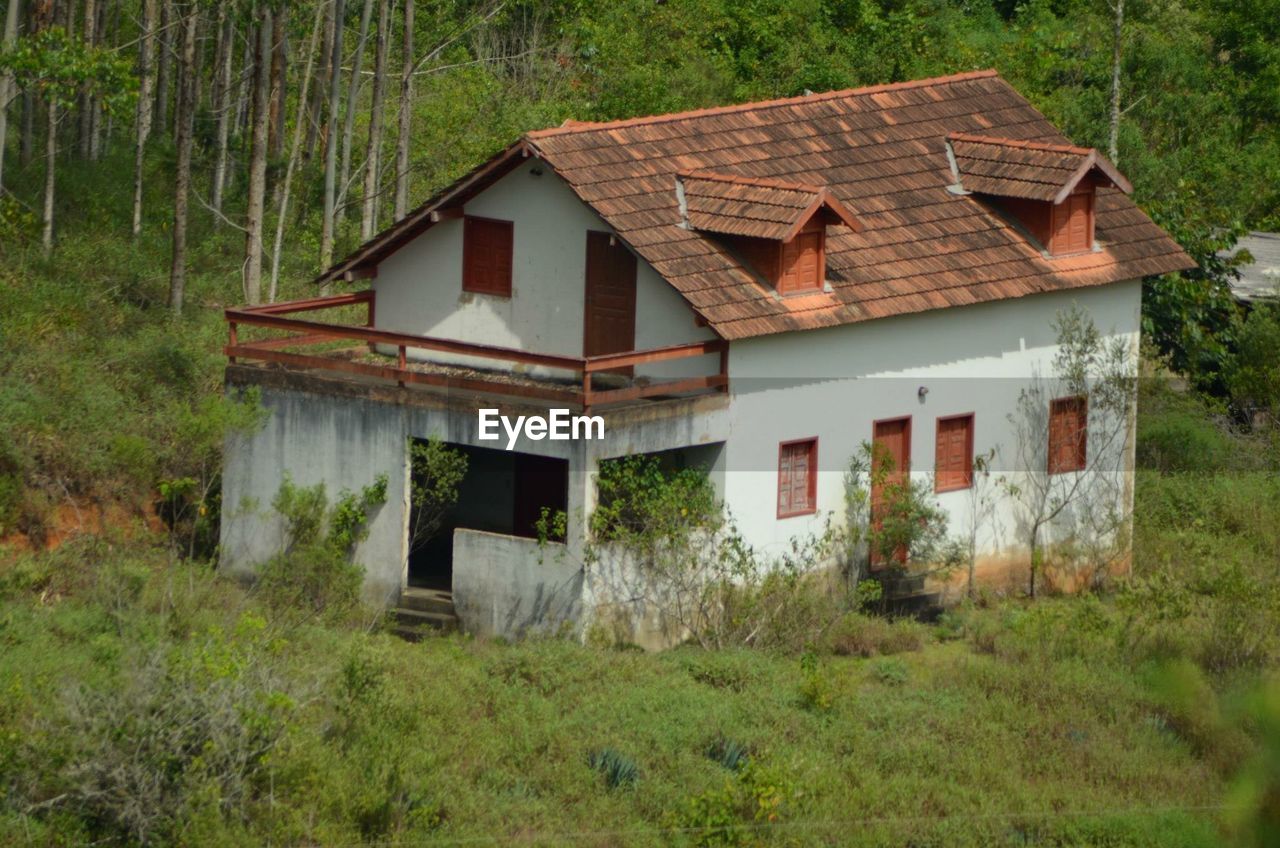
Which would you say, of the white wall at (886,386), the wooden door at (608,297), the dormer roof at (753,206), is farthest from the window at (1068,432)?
the wooden door at (608,297)

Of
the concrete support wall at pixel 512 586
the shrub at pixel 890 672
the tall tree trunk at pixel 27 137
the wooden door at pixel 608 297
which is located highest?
the tall tree trunk at pixel 27 137

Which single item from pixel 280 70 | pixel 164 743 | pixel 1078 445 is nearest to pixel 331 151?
pixel 280 70

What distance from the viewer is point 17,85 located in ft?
77.7

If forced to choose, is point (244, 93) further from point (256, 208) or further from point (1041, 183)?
point (1041, 183)

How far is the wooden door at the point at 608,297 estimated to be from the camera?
19.6 meters

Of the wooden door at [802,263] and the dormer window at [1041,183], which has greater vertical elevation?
the dormer window at [1041,183]


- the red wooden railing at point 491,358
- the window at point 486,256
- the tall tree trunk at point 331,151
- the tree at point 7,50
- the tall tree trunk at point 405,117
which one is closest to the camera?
the red wooden railing at point 491,358

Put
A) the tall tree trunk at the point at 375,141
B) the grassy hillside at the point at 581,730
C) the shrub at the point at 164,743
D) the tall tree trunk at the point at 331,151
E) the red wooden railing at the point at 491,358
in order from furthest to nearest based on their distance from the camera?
the tall tree trunk at the point at 375,141, the tall tree trunk at the point at 331,151, the red wooden railing at the point at 491,358, the grassy hillside at the point at 581,730, the shrub at the point at 164,743

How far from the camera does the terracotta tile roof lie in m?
19.4

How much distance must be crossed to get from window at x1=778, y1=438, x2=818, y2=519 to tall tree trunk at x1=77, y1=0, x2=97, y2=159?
53.1ft

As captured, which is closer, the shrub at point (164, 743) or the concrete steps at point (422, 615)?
the shrub at point (164, 743)

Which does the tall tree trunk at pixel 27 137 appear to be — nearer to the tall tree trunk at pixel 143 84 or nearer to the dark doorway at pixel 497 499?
the tall tree trunk at pixel 143 84

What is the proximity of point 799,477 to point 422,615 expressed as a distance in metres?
4.36

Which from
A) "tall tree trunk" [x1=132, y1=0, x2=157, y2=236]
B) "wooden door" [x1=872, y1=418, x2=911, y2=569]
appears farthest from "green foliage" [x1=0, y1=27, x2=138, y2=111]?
Result: "wooden door" [x1=872, y1=418, x2=911, y2=569]
